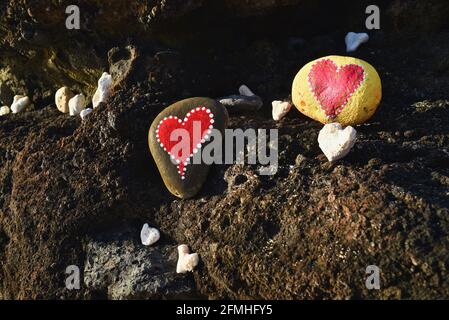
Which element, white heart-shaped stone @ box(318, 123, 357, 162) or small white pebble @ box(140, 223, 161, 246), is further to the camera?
small white pebble @ box(140, 223, 161, 246)

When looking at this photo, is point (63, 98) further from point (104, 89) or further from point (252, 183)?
point (252, 183)

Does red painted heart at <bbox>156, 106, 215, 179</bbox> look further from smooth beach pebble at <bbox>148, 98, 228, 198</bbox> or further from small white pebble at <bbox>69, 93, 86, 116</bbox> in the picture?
small white pebble at <bbox>69, 93, 86, 116</bbox>

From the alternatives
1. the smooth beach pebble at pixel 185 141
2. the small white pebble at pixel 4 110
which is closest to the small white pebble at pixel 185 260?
the smooth beach pebble at pixel 185 141

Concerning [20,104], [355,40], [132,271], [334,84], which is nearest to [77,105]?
[20,104]

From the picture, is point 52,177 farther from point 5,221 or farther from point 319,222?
point 319,222

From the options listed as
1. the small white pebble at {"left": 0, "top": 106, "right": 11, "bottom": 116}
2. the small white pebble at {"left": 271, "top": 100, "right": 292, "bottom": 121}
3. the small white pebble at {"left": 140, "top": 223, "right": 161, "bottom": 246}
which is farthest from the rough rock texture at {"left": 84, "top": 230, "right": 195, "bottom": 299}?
the small white pebble at {"left": 0, "top": 106, "right": 11, "bottom": 116}

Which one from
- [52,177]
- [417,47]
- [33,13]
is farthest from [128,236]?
[417,47]
